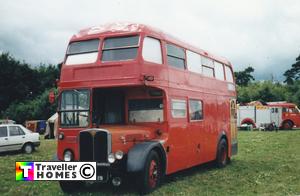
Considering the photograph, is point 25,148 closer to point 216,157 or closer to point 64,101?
point 216,157

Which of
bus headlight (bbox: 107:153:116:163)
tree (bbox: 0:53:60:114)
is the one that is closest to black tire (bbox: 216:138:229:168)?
bus headlight (bbox: 107:153:116:163)

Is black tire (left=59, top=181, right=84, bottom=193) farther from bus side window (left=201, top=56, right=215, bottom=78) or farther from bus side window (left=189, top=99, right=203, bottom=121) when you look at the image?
bus side window (left=201, top=56, right=215, bottom=78)

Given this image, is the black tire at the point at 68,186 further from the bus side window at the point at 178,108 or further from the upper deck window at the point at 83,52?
the bus side window at the point at 178,108

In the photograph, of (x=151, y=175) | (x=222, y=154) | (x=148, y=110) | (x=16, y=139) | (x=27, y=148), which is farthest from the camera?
(x=27, y=148)

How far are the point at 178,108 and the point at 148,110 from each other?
1.18m

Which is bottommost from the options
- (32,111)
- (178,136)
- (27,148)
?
(27,148)

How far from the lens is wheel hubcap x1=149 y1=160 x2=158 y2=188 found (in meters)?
10.8

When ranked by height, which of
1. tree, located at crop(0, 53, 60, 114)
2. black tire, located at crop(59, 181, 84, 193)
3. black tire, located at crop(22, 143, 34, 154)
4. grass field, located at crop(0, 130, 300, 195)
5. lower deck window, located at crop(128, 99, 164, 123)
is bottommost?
grass field, located at crop(0, 130, 300, 195)

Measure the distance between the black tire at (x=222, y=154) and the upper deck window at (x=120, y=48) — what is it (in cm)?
646

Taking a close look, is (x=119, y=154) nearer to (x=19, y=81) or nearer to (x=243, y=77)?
(x=19, y=81)

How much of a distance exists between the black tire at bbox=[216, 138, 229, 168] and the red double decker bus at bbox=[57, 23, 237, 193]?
262 cm

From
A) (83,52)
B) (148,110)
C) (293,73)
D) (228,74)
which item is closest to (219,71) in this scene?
(228,74)

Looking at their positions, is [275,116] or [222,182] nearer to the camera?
[222,182]

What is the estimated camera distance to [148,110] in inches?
470
